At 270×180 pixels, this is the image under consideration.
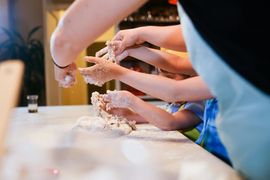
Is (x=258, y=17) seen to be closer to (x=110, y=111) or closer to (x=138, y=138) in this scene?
(x=138, y=138)

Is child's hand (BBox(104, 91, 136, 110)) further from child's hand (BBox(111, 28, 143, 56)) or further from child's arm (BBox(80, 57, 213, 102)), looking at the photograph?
child's hand (BBox(111, 28, 143, 56))

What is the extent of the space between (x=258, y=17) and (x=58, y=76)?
609 millimetres

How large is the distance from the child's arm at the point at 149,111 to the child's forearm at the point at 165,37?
0.23 m

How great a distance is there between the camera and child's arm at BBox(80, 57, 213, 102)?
86 centimetres

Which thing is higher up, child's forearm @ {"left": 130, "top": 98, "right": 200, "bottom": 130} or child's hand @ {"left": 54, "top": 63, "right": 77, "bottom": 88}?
child's hand @ {"left": 54, "top": 63, "right": 77, "bottom": 88}

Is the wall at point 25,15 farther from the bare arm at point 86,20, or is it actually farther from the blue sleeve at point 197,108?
the bare arm at point 86,20

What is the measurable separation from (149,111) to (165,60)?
0.28 metres

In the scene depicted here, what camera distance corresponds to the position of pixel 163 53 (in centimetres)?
123

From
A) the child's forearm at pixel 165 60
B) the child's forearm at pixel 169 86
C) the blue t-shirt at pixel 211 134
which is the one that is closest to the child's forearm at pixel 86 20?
the child's forearm at pixel 169 86

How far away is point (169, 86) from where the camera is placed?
2.93ft

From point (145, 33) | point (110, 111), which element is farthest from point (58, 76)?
point (145, 33)

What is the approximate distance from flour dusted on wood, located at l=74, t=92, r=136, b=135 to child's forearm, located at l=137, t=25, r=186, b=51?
0.26m

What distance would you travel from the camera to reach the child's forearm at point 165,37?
43.8 inches

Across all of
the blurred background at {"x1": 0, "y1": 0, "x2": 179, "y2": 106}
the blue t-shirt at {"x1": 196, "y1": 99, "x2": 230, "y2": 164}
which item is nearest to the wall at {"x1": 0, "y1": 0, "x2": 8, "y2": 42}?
the blurred background at {"x1": 0, "y1": 0, "x2": 179, "y2": 106}
